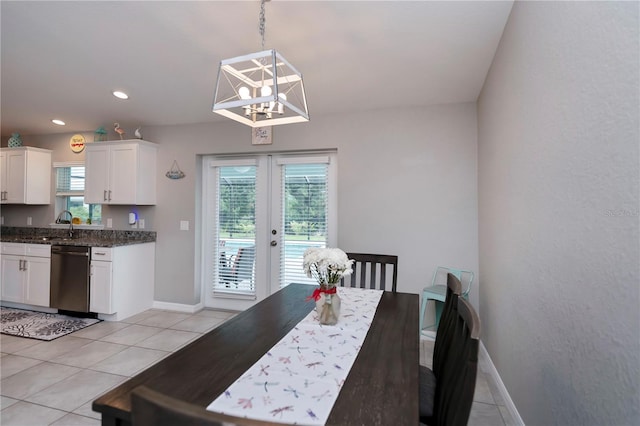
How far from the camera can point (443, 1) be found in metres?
1.78

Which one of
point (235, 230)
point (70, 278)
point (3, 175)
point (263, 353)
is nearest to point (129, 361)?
point (70, 278)

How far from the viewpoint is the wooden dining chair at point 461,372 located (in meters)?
0.82

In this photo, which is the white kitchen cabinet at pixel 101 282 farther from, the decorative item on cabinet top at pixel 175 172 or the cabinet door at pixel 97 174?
the decorative item on cabinet top at pixel 175 172

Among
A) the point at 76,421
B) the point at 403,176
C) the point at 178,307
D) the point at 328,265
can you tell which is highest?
the point at 403,176

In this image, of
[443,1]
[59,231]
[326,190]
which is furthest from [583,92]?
[59,231]

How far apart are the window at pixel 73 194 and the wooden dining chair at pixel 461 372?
512 centimetres

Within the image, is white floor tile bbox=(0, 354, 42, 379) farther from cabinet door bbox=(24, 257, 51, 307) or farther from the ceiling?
the ceiling

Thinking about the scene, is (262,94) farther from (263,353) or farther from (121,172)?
(121,172)

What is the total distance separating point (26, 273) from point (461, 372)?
16.9 ft

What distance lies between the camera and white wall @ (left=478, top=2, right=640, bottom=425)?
87 centimetres

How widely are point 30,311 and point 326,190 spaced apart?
13.7 feet

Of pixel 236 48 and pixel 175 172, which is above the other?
pixel 236 48

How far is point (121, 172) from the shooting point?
4027 millimetres

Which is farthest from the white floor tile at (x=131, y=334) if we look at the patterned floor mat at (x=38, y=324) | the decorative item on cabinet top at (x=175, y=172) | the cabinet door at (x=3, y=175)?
the cabinet door at (x=3, y=175)
